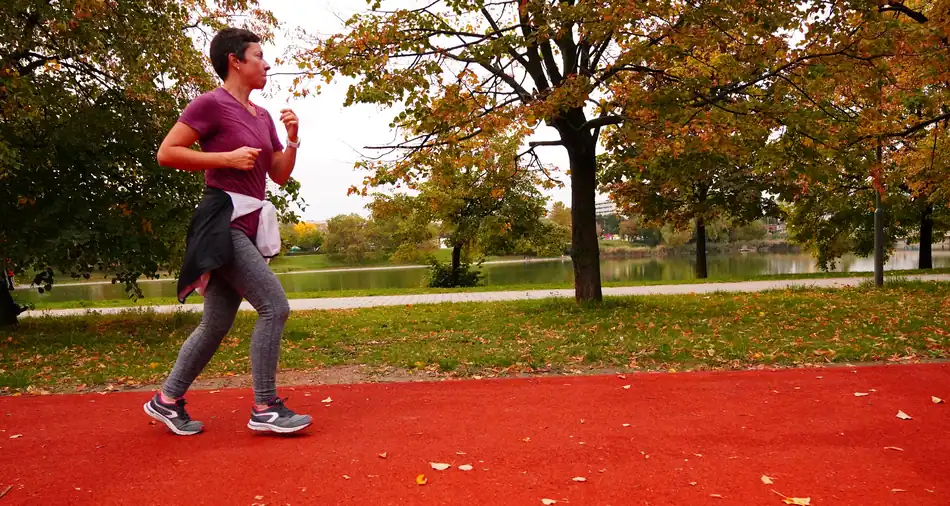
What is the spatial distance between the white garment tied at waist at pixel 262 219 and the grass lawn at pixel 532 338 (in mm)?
2626

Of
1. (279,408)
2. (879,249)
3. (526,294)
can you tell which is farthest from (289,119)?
(879,249)

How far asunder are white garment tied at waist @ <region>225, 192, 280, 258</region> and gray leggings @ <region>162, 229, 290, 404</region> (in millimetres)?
66

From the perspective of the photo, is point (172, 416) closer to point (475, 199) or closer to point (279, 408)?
point (279, 408)

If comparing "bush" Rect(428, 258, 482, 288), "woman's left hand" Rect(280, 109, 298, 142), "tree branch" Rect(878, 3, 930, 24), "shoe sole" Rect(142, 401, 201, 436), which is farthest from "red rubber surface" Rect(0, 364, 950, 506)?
"bush" Rect(428, 258, 482, 288)

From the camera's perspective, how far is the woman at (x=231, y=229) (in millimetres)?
3215

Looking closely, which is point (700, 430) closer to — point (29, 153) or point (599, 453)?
point (599, 453)

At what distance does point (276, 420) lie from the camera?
133 inches

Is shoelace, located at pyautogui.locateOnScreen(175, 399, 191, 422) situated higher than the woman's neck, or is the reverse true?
the woman's neck

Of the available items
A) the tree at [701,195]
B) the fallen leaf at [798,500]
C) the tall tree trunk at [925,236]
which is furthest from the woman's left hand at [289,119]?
the tall tree trunk at [925,236]

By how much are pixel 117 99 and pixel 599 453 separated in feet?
31.2

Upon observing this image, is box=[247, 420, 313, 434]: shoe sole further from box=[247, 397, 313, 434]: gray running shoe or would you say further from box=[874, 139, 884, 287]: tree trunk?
box=[874, 139, 884, 287]: tree trunk

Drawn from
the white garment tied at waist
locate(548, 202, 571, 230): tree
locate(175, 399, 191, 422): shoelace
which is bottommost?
locate(175, 399, 191, 422): shoelace

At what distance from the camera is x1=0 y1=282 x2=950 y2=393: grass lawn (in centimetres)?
587

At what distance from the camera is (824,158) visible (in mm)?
9922
